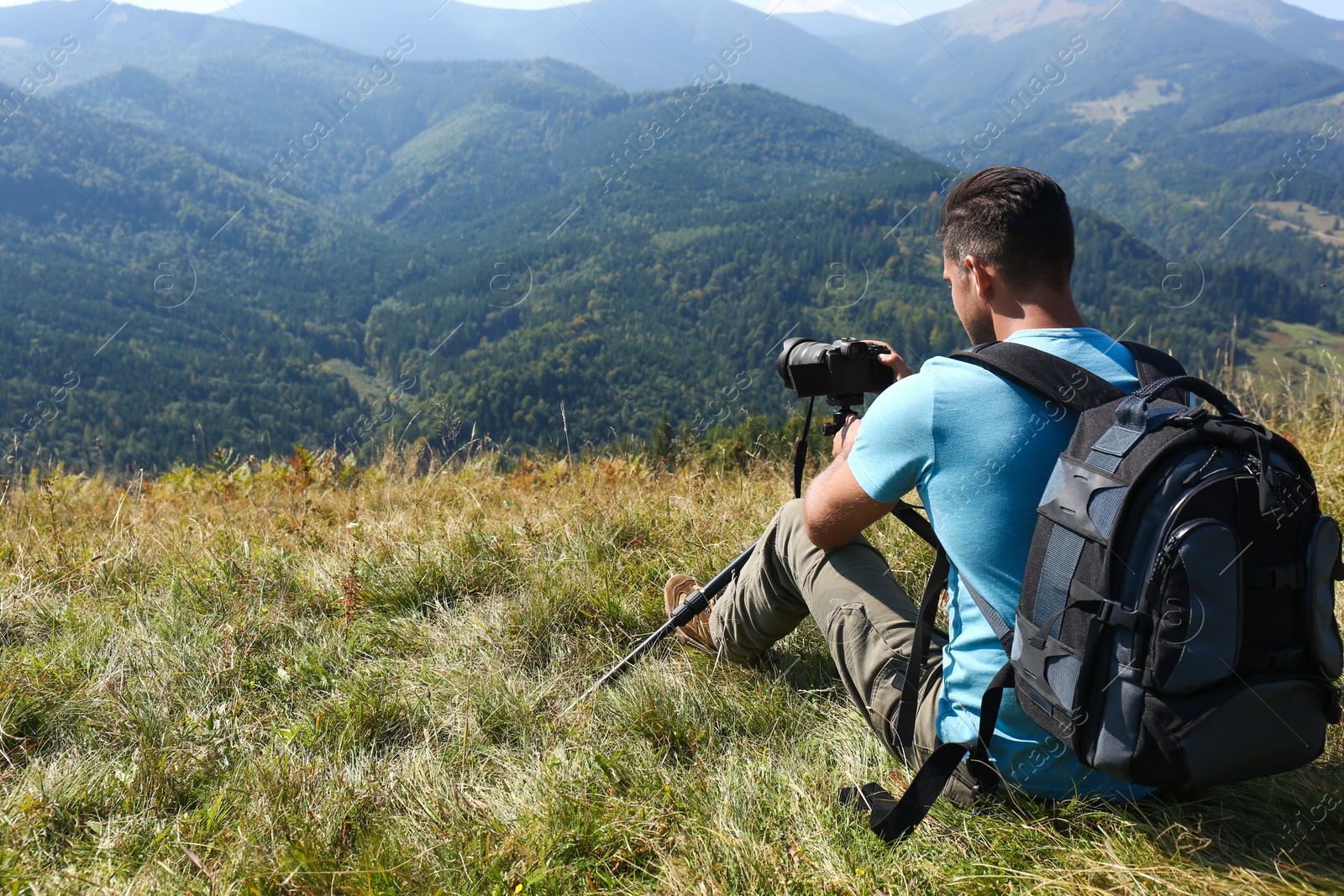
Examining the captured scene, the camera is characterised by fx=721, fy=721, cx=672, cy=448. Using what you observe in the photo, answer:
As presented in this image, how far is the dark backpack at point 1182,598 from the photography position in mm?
1265

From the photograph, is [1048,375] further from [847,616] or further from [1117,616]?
[847,616]

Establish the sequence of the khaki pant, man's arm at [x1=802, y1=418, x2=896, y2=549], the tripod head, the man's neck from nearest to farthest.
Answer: the man's neck < man's arm at [x1=802, y1=418, x2=896, y2=549] < the khaki pant < the tripod head

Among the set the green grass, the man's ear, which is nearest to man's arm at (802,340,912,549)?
the man's ear

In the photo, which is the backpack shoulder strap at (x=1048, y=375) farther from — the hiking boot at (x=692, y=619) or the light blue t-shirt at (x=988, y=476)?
the hiking boot at (x=692, y=619)

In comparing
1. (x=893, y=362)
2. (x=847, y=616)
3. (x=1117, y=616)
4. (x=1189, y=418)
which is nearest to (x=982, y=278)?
(x=893, y=362)

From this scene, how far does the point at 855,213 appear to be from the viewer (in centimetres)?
13075

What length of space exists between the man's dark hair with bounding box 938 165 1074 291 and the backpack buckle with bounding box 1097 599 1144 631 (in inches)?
31.9

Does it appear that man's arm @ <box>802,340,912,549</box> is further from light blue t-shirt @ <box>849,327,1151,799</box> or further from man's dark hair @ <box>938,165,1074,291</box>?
man's dark hair @ <box>938,165,1074,291</box>

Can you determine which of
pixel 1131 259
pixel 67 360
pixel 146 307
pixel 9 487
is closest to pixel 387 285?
pixel 146 307

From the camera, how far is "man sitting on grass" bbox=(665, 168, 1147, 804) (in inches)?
61.9

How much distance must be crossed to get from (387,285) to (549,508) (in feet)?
591

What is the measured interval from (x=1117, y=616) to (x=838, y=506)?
71 cm

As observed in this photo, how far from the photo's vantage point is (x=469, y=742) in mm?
2250

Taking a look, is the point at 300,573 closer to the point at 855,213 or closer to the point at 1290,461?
the point at 1290,461
